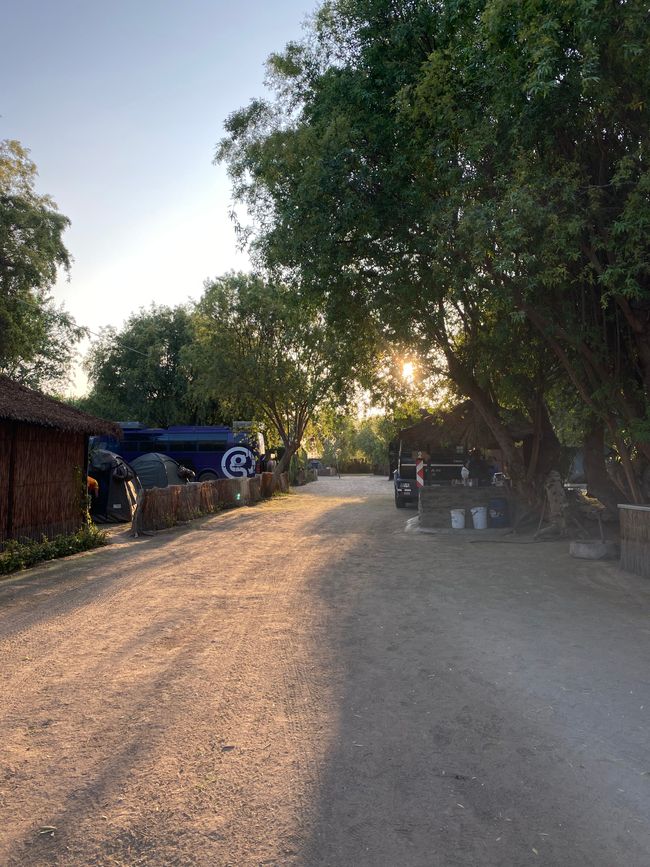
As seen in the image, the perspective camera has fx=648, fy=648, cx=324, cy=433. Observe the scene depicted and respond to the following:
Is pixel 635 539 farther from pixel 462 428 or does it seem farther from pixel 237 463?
pixel 237 463

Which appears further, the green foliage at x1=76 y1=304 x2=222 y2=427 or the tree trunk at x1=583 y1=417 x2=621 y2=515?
the green foliage at x1=76 y1=304 x2=222 y2=427

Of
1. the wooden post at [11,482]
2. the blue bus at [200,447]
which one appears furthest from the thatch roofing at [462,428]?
the blue bus at [200,447]

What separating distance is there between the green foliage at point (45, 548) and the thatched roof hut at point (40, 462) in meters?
0.21

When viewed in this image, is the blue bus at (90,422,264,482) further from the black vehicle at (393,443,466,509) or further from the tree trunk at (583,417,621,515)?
the tree trunk at (583,417,621,515)

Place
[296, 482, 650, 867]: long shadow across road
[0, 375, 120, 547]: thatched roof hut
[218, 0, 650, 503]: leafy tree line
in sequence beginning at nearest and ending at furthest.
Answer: [296, 482, 650, 867]: long shadow across road → [218, 0, 650, 503]: leafy tree line → [0, 375, 120, 547]: thatched roof hut

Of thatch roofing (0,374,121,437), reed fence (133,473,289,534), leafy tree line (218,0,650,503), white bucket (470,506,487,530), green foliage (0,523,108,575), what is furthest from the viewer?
white bucket (470,506,487,530)

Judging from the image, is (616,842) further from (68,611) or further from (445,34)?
(445,34)

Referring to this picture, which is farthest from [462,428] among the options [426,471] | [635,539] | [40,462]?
[40,462]

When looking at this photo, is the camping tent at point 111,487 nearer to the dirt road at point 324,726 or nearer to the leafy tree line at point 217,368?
the leafy tree line at point 217,368

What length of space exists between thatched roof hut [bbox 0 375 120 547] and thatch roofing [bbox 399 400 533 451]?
33.9 feet

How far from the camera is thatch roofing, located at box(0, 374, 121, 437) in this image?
452 inches

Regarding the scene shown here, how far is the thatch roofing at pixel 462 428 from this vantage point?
18.5 m

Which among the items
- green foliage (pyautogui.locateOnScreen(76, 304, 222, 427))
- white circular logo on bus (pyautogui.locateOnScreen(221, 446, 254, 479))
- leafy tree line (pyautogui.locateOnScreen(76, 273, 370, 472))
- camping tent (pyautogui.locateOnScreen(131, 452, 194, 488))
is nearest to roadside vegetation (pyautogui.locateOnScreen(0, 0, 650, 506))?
camping tent (pyautogui.locateOnScreen(131, 452, 194, 488))

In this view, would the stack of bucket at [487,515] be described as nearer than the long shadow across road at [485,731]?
No
